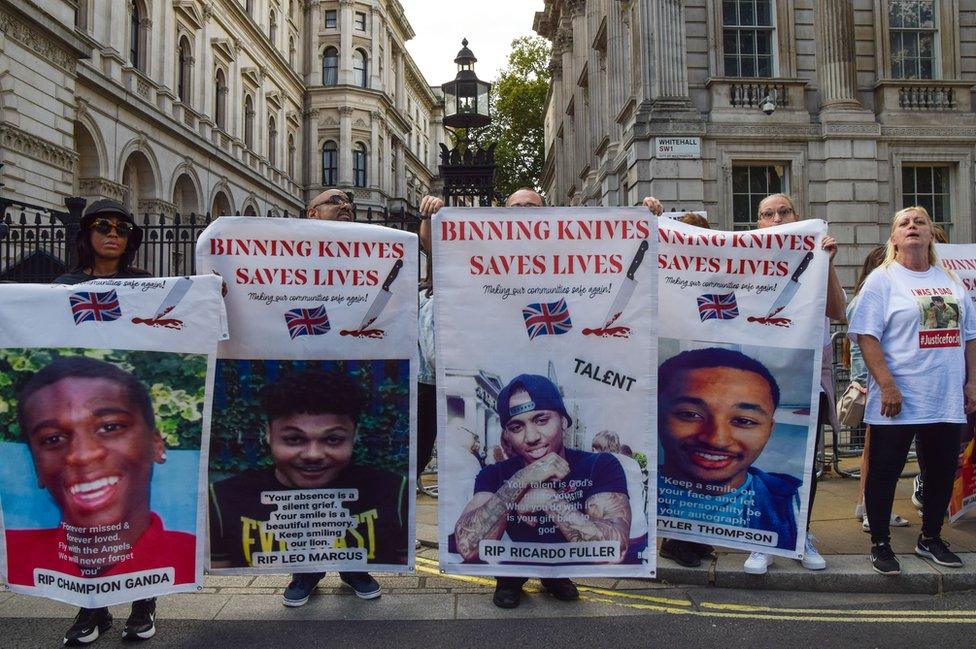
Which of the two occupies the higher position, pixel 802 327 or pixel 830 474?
pixel 802 327

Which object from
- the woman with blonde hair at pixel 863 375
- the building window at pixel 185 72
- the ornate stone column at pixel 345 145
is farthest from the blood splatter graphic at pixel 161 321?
the ornate stone column at pixel 345 145

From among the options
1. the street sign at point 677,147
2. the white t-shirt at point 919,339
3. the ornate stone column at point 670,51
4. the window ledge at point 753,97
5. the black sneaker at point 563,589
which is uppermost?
the ornate stone column at point 670,51

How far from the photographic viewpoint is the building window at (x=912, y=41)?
59.0 feet

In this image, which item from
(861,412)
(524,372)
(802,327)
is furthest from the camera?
(861,412)

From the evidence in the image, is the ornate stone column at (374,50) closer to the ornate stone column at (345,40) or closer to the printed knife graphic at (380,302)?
the ornate stone column at (345,40)

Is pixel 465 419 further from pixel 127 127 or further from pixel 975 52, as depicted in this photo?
pixel 127 127

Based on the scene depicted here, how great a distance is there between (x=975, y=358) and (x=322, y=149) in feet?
178

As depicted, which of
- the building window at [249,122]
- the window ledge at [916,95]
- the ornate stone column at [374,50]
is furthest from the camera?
the ornate stone column at [374,50]

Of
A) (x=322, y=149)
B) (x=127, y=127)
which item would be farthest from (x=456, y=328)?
(x=322, y=149)

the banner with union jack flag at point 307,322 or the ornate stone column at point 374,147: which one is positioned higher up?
the ornate stone column at point 374,147

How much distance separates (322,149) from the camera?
55.7 metres

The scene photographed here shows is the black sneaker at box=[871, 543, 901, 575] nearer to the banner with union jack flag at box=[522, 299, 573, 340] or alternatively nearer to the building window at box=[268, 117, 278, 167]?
the banner with union jack flag at box=[522, 299, 573, 340]

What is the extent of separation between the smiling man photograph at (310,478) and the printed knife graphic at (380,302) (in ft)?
1.01

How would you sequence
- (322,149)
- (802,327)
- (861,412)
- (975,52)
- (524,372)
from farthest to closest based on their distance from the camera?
(322,149) < (975,52) < (861,412) < (802,327) < (524,372)
